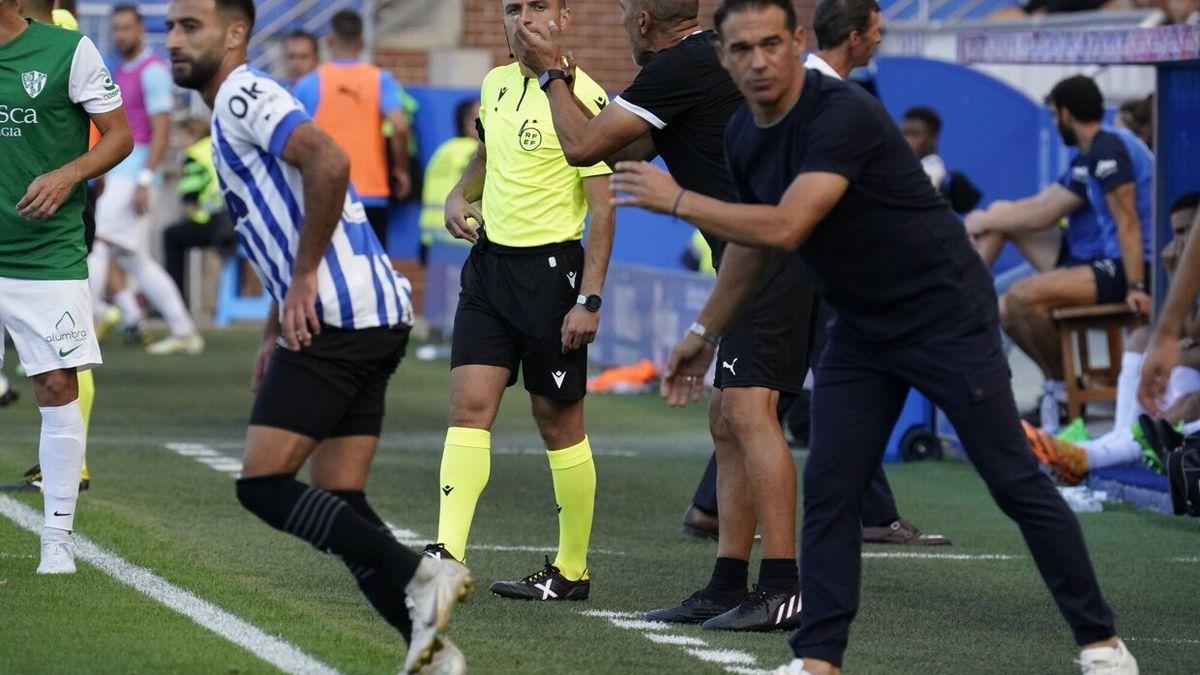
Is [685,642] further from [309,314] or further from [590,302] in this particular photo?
[309,314]

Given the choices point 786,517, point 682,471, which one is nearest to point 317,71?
point 682,471

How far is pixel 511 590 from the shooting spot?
6988mm

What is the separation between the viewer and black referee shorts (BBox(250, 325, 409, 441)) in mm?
5621

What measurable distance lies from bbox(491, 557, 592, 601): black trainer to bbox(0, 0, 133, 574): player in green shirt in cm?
146

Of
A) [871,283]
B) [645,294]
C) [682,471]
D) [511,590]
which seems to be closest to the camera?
[871,283]

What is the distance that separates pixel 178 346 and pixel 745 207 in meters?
12.5

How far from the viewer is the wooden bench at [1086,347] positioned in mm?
11898

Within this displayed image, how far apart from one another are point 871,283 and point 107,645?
2.36 meters

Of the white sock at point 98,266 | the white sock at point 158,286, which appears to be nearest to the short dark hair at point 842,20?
the white sock at point 98,266

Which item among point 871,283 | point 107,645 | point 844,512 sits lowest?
point 107,645

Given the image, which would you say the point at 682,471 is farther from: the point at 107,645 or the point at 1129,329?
the point at 107,645

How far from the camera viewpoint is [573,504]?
23.2 ft

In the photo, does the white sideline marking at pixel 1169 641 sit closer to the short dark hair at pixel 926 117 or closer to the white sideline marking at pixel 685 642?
the white sideline marking at pixel 685 642

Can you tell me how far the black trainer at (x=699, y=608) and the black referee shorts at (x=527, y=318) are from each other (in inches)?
30.7
